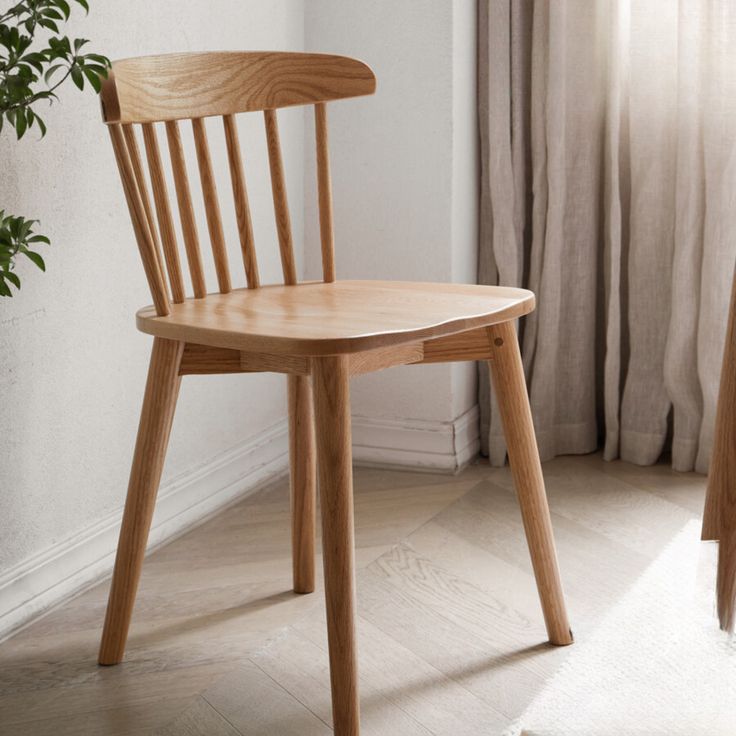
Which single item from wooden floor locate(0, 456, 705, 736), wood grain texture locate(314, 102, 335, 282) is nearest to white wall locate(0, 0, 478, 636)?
wooden floor locate(0, 456, 705, 736)

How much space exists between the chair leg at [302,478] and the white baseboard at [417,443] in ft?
2.05

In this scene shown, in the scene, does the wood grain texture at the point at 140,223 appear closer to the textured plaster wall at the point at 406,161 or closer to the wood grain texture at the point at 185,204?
the wood grain texture at the point at 185,204

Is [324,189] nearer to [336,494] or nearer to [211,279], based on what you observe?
[211,279]

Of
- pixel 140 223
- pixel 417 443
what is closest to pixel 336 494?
pixel 140 223

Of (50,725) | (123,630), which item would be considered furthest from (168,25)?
(50,725)

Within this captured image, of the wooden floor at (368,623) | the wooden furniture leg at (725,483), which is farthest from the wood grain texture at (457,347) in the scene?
the wooden furniture leg at (725,483)

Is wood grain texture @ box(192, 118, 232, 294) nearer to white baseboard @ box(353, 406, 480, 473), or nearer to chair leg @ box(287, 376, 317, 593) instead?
chair leg @ box(287, 376, 317, 593)

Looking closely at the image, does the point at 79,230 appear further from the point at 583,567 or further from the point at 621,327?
the point at 621,327

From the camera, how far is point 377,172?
2074 mm

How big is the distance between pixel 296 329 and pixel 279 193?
43cm

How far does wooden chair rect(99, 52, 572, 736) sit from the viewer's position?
1.06 metres

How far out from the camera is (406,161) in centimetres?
204

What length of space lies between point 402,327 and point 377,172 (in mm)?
1043

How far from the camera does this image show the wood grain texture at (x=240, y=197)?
1.41 meters
